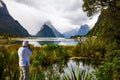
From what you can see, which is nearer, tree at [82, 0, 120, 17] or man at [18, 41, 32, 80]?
man at [18, 41, 32, 80]

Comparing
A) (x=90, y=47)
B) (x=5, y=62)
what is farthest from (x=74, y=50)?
(x=5, y=62)

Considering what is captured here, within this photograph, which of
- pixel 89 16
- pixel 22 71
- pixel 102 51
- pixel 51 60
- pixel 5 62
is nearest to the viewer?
pixel 5 62

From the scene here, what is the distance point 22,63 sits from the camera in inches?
525

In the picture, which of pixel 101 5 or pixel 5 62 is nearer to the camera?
pixel 5 62

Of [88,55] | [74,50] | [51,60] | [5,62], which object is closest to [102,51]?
[88,55]

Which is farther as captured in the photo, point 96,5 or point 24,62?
point 96,5

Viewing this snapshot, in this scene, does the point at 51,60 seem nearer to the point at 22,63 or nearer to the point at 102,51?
the point at 102,51

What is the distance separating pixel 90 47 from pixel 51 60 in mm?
10735

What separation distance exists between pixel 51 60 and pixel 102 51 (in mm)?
9772

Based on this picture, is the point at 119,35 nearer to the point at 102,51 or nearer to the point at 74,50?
the point at 102,51

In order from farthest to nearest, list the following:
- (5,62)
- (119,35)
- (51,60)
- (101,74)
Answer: (51,60) → (119,35) → (101,74) → (5,62)

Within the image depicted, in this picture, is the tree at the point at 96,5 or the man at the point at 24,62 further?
the tree at the point at 96,5

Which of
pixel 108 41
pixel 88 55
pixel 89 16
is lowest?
pixel 88 55

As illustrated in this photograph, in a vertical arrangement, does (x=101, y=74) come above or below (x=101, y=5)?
below
